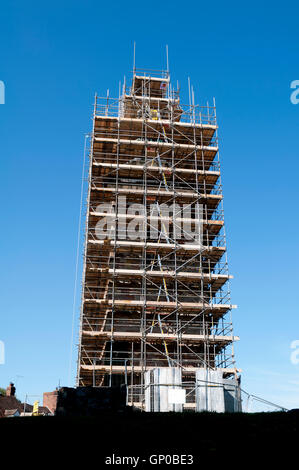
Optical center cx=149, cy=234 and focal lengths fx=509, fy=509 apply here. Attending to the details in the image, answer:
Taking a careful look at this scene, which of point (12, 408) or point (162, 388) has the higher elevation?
point (12, 408)

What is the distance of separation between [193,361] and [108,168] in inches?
510

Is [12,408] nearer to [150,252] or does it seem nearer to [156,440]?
[150,252]

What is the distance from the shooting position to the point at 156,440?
9.91m

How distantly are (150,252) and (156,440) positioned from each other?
20.8m

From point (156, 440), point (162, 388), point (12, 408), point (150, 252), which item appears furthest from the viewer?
point (12, 408)

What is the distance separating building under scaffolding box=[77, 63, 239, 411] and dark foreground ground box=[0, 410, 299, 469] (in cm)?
1336

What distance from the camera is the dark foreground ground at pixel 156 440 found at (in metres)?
8.98

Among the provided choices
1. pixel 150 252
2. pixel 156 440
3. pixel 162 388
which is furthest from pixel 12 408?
pixel 156 440

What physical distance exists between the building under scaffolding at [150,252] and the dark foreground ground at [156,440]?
1336 cm

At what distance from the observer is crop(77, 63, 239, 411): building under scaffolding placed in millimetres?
27750

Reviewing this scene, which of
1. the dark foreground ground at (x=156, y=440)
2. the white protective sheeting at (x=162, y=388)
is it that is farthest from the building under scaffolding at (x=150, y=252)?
the dark foreground ground at (x=156, y=440)

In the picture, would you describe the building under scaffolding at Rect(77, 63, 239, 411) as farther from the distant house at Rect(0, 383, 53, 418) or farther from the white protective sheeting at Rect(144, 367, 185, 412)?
the distant house at Rect(0, 383, 53, 418)

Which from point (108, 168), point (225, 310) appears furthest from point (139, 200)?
point (225, 310)
